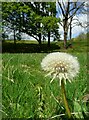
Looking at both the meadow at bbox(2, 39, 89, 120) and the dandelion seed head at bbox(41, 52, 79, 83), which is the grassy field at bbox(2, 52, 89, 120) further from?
the dandelion seed head at bbox(41, 52, 79, 83)

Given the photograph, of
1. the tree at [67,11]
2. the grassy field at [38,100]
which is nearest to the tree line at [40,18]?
the tree at [67,11]

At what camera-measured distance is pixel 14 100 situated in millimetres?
962

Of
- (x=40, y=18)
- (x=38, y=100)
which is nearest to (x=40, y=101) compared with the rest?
(x=38, y=100)

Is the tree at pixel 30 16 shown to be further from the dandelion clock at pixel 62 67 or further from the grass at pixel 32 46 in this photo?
the dandelion clock at pixel 62 67

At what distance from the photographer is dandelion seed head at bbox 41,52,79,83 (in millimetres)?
619

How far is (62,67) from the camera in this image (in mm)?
631

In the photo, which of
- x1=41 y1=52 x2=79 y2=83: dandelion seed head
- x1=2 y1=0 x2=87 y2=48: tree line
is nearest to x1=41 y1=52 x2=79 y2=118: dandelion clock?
x1=41 y1=52 x2=79 y2=83: dandelion seed head

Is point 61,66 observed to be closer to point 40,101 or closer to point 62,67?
point 62,67

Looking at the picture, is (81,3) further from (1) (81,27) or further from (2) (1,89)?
(2) (1,89)

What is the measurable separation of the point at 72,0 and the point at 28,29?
120cm

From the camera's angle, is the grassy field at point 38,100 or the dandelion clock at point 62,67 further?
the grassy field at point 38,100

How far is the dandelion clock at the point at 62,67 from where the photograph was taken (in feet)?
2.02

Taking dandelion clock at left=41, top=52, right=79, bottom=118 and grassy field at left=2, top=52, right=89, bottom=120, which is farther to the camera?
grassy field at left=2, top=52, right=89, bottom=120

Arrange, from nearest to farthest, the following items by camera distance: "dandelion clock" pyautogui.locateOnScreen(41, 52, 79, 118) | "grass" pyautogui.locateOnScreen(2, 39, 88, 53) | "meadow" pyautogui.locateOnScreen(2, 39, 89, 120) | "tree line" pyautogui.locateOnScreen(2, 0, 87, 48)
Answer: "dandelion clock" pyautogui.locateOnScreen(41, 52, 79, 118) → "meadow" pyautogui.locateOnScreen(2, 39, 89, 120) → "grass" pyautogui.locateOnScreen(2, 39, 88, 53) → "tree line" pyautogui.locateOnScreen(2, 0, 87, 48)
